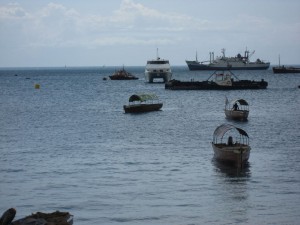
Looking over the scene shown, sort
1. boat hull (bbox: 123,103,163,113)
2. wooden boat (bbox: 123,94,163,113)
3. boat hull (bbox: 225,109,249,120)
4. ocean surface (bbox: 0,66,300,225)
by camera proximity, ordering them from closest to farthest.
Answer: ocean surface (bbox: 0,66,300,225)
boat hull (bbox: 225,109,249,120)
wooden boat (bbox: 123,94,163,113)
boat hull (bbox: 123,103,163,113)

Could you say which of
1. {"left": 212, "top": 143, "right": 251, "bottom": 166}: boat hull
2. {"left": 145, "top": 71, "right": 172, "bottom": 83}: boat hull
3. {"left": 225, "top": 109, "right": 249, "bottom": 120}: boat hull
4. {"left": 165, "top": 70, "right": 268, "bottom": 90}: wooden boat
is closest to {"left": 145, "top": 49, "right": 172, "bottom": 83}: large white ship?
{"left": 145, "top": 71, "right": 172, "bottom": 83}: boat hull

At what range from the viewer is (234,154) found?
43.0m

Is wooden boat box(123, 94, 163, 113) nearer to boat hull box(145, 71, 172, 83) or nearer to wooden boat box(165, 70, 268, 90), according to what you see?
wooden boat box(165, 70, 268, 90)

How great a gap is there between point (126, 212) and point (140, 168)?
11846mm

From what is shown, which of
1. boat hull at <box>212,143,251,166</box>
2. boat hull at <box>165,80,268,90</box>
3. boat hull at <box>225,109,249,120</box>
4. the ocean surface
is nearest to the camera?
the ocean surface

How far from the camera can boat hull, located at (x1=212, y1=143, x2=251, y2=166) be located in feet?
141

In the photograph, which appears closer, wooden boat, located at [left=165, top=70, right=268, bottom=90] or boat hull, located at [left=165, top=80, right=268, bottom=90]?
wooden boat, located at [left=165, top=70, right=268, bottom=90]

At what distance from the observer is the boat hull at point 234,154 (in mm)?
42906

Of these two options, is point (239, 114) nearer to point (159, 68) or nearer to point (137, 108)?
point (137, 108)

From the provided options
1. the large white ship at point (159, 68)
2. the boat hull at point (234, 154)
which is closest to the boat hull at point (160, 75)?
the large white ship at point (159, 68)

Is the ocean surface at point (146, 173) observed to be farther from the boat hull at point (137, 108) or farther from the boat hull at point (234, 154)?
the boat hull at point (137, 108)

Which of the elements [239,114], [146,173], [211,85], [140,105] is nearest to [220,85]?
[211,85]

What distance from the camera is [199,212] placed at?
104ft

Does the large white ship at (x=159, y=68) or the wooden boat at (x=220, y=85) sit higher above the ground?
the large white ship at (x=159, y=68)
